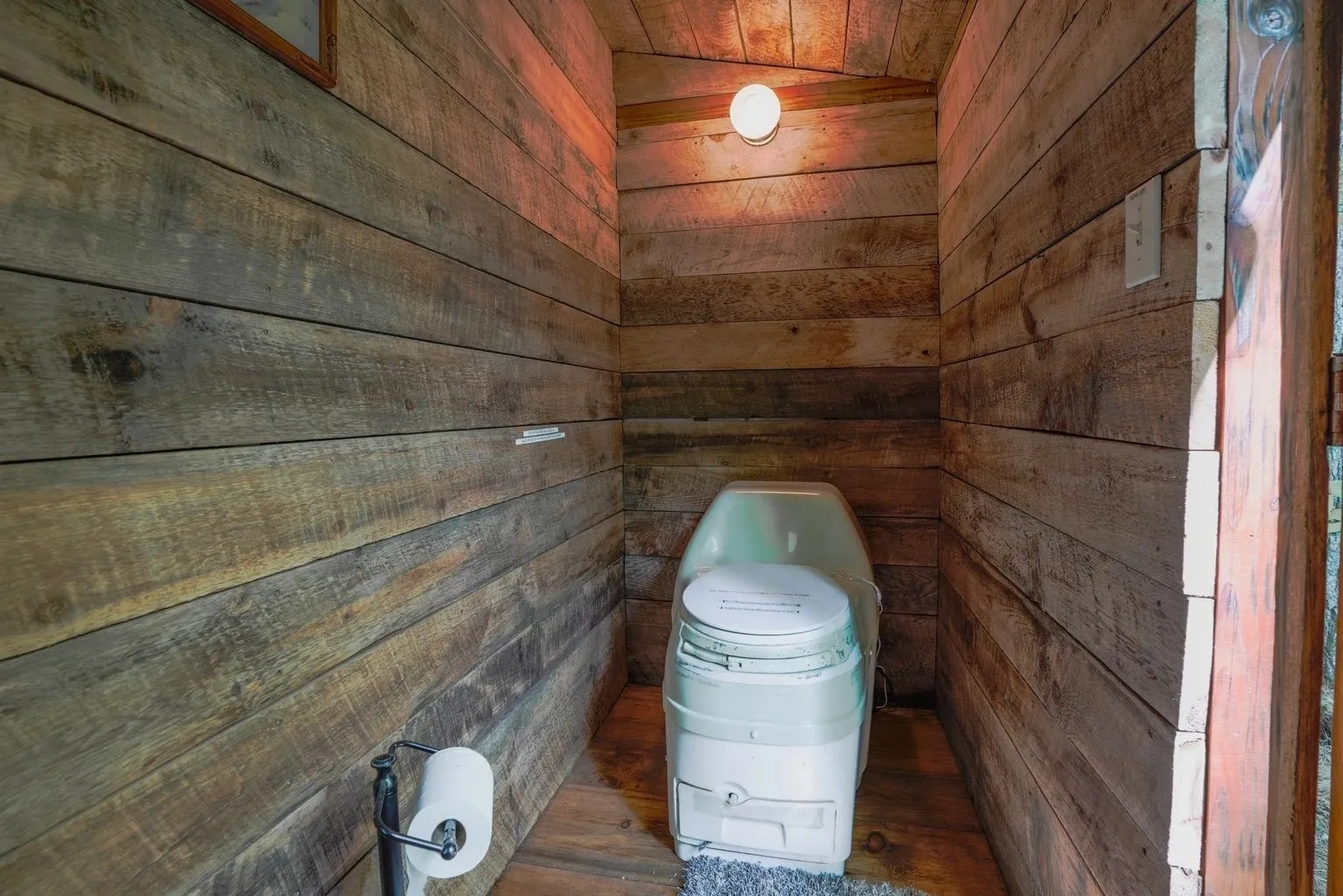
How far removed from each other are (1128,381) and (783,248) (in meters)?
1.18

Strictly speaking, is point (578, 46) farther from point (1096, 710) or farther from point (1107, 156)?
point (1096, 710)

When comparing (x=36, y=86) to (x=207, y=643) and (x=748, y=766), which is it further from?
(x=748, y=766)

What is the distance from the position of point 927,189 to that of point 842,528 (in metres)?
1.01

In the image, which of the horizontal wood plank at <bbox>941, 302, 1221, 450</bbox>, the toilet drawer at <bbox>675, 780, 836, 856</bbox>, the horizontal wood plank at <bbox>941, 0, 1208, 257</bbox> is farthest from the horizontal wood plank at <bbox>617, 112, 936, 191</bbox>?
the toilet drawer at <bbox>675, 780, 836, 856</bbox>

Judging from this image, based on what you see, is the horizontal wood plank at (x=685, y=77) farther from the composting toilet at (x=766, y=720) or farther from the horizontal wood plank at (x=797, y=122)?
the composting toilet at (x=766, y=720)

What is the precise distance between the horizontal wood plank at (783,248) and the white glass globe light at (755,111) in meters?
0.25

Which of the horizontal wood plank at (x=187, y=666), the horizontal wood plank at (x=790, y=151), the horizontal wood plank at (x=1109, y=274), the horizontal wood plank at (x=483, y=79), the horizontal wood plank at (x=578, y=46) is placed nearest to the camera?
the horizontal wood plank at (x=187, y=666)

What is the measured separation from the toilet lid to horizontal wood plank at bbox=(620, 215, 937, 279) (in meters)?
0.92

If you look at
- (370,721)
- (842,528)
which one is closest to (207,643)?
(370,721)

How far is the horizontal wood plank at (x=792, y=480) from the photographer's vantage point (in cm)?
177

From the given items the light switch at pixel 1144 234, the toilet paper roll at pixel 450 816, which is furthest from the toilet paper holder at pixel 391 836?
the light switch at pixel 1144 234

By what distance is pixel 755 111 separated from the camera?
165 cm

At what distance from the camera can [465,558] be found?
3.48ft

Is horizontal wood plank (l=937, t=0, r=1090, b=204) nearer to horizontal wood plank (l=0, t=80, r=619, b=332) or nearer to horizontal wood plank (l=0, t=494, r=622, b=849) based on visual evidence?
horizontal wood plank (l=0, t=80, r=619, b=332)
